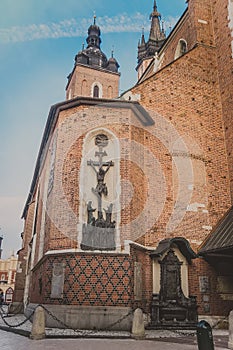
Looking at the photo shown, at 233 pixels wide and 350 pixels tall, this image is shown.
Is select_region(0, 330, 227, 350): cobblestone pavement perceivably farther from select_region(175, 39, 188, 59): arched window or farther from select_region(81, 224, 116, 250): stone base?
select_region(175, 39, 188, 59): arched window

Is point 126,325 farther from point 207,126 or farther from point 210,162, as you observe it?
point 207,126

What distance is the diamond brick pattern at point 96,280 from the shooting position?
9641mm

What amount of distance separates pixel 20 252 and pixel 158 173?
35.9ft

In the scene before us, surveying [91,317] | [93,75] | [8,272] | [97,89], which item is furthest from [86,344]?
[8,272]

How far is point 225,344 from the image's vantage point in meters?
7.46

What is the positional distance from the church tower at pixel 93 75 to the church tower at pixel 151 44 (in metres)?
3.45

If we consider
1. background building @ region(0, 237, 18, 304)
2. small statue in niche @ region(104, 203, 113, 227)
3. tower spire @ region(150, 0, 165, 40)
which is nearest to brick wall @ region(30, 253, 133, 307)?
small statue in niche @ region(104, 203, 113, 227)

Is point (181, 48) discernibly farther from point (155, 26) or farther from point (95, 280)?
point (155, 26)

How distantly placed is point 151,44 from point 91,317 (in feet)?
104

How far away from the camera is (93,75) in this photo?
37.5 metres

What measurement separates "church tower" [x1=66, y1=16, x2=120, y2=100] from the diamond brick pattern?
28.1 meters

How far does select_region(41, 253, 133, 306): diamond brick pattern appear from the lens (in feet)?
31.6

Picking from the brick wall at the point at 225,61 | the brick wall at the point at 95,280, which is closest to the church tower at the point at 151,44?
the brick wall at the point at 225,61

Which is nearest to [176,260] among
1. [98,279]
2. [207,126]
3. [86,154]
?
[98,279]
